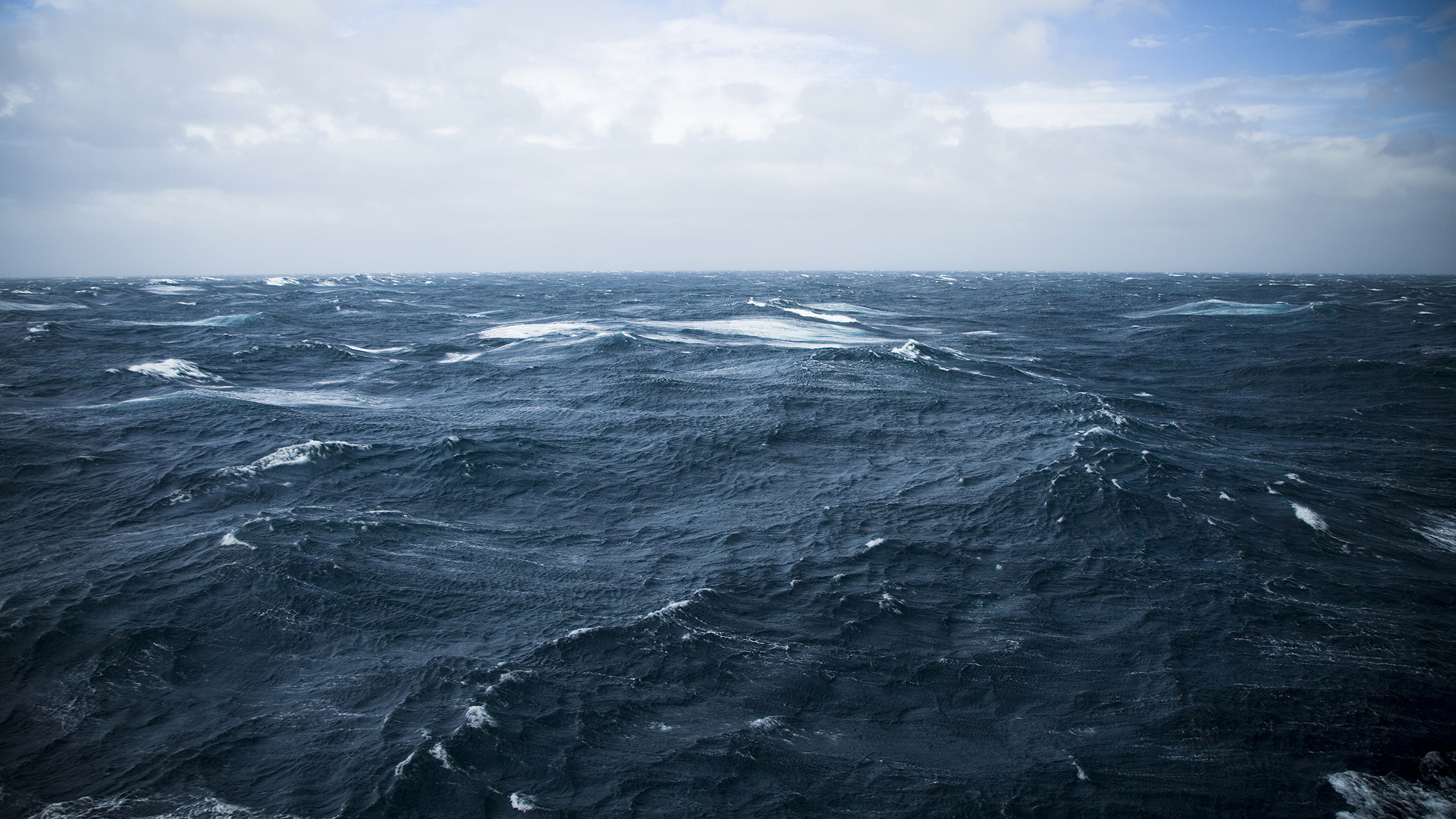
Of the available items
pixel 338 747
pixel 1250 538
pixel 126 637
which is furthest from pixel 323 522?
pixel 1250 538

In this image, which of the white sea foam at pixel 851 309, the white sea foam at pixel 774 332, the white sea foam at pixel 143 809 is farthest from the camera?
the white sea foam at pixel 851 309

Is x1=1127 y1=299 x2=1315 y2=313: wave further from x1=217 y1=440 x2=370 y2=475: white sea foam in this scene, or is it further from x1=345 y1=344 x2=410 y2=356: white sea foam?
x1=217 y1=440 x2=370 y2=475: white sea foam

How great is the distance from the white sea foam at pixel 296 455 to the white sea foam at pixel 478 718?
1825 centimetres

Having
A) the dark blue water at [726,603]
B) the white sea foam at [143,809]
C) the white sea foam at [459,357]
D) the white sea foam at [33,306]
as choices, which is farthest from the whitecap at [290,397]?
the white sea foam at [33,306]

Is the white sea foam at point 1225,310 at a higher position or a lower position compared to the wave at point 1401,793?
higher

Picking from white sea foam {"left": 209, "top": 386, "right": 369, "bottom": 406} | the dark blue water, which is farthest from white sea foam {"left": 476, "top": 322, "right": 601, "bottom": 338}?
the dark blue water

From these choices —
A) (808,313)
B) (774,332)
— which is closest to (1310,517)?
(774,332)

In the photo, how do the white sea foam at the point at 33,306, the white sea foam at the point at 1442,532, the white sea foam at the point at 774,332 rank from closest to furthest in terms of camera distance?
the white sea foam at the point at 1442,532
the white sea foam at the point at 774,332
the white sea foam at the point at 33,306

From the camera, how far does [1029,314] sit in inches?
3666

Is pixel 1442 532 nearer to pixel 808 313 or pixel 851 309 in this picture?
pixel 808 313

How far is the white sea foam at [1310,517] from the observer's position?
21578mm

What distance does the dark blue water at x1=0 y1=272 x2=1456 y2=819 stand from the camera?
→ 1168 centimetres

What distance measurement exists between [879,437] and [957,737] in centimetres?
1988

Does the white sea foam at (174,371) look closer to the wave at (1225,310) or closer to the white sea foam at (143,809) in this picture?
the white sea foam at (143,809)
